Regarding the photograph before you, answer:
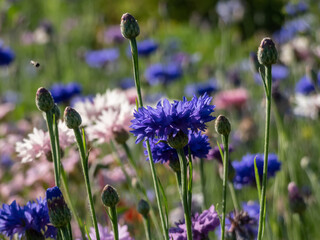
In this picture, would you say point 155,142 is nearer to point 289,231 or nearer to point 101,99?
point 101,99

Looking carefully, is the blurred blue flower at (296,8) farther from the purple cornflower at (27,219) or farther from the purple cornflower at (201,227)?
the purple cornflower at (27,219)

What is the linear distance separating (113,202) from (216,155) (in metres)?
0.38

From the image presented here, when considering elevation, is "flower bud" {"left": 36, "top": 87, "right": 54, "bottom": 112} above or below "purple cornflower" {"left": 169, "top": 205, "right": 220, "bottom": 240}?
above

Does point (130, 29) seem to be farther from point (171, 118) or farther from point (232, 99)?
point (232, 99)

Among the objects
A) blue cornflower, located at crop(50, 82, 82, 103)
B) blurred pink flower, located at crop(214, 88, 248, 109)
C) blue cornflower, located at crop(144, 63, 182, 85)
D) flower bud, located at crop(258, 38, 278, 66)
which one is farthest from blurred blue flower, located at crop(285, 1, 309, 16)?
flower bud, located at crop(258, 38, 278, 66)

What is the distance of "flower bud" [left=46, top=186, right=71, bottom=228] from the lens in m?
0.67

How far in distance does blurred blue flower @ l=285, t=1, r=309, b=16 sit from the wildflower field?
0.01m

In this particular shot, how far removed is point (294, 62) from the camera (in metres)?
2.09

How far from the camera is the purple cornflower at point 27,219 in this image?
2.46 ft

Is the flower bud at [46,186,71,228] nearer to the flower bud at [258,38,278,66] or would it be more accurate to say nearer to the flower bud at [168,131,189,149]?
the flower bud at [168,131,189,149]

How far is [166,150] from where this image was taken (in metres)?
0.77

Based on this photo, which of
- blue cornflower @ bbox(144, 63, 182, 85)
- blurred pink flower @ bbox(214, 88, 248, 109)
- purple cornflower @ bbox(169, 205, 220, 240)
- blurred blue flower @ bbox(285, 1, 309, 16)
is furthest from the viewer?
blue cornflower @ bbox(144, 63, 182, 85)

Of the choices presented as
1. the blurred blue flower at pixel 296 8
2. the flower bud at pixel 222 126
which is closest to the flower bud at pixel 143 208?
the flower bud at pixel 222 126

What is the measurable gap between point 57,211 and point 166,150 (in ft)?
0.62
